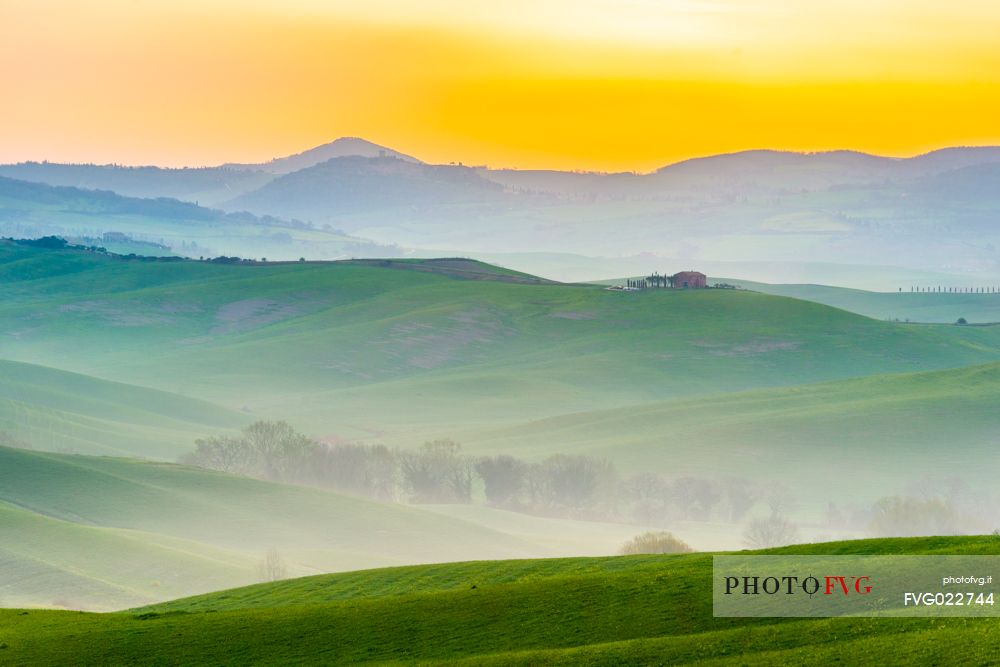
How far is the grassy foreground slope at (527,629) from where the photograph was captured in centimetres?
3553

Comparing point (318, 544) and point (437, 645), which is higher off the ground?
point (437, 645)

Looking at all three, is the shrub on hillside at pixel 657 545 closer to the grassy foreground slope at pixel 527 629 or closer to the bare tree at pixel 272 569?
the bare tree at pixel 272 569

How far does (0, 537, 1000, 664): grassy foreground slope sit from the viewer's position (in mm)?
35525

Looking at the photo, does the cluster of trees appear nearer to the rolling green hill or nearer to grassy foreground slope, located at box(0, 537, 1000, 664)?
the rolling green hill

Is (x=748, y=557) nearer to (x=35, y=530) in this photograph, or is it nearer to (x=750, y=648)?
(x=750, y=648)

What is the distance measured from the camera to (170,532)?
398 ft

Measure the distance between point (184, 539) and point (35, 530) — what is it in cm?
1399

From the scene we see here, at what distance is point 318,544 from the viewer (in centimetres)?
12181

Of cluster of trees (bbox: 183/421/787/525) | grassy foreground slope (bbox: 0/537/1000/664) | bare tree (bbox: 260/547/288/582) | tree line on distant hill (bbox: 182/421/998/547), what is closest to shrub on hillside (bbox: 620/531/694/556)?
bare tree (bbox: 260/547/288/582)

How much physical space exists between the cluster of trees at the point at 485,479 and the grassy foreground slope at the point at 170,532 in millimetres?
23117

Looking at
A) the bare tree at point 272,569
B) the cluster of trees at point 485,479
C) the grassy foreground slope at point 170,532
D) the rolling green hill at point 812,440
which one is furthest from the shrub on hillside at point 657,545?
the rolling green hill at point 812,440

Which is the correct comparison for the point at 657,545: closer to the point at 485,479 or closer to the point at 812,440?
the point at 485,479

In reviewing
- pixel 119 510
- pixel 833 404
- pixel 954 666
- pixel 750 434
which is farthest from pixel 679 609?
pixel 833 404

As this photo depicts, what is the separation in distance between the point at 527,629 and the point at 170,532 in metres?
84.5
